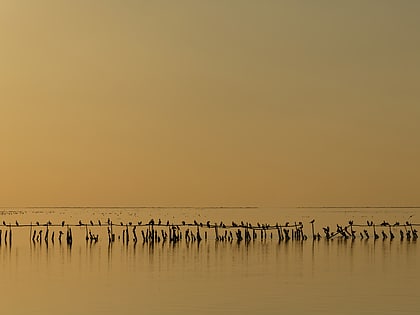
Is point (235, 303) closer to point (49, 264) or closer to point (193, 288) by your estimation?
point (193, 288)

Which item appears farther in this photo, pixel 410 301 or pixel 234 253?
pixel 234 253

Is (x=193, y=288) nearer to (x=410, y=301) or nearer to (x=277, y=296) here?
(x=277, y=296)

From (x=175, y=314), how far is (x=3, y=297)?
27.5ft

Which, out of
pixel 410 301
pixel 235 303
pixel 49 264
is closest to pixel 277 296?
pixel 235 303

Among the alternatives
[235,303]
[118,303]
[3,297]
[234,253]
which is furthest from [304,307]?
[234,253]

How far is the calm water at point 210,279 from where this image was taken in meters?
32.2

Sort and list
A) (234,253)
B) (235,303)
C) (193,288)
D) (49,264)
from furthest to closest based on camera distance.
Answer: (234,253) < (49,264) < (193,288) < (235,303)

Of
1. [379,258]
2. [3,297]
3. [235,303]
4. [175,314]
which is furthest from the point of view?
[379,258]

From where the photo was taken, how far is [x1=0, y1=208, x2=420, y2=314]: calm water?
32250 mm

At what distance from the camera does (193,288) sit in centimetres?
3731

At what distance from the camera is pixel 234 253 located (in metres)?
58.7

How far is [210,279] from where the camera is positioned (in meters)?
41.1

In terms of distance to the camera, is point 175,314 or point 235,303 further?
point 235,303

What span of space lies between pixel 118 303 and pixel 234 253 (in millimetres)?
25694
